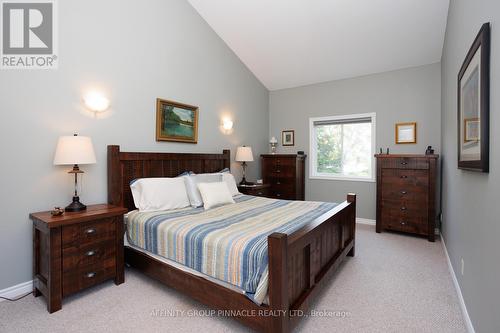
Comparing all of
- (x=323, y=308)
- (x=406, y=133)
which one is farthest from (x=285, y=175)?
(x=323, y=308)

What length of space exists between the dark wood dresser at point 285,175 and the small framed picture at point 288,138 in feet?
1.57

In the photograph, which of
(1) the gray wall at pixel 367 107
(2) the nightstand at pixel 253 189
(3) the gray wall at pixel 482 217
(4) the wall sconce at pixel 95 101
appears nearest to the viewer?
(3) the gray wall at pixel 482 217

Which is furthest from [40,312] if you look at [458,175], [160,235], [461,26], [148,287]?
[461,26]

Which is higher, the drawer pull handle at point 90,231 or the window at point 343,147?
the window at point 343,147

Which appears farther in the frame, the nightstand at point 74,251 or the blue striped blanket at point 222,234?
the nightstand at point 74,251

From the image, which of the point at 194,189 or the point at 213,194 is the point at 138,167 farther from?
the point at 213,194

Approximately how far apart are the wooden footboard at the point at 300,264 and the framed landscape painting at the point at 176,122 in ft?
7.60

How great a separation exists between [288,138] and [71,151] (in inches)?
155

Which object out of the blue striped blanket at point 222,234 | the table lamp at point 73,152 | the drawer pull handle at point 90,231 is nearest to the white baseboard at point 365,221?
the blue striped blanket at point 222,234

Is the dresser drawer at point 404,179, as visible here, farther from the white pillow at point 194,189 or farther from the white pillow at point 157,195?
the white pillow at point 157,195

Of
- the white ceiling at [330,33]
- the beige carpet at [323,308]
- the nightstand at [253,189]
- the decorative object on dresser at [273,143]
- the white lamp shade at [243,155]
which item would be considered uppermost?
the white ceiling at [330,33]

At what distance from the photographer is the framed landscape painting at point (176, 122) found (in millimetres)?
3388

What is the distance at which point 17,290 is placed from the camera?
7.41 feet

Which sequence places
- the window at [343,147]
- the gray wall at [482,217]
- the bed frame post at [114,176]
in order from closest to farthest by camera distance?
the gray wall at [482,217]
the bed frame post at [114,176]
the window at [343,147]
